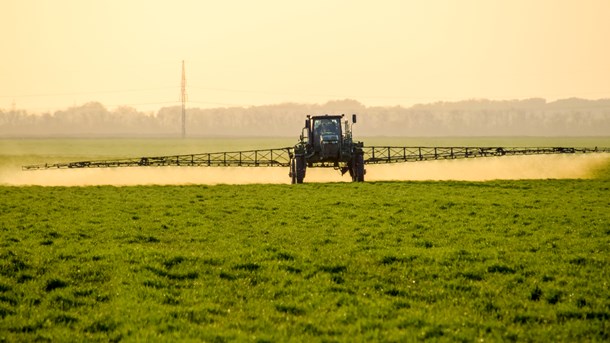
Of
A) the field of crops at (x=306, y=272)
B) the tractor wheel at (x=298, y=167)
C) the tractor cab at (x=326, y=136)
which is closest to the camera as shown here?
the field of crops at (x=306, y=272)

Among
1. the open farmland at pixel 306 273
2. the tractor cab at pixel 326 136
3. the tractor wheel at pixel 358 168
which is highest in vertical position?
the tractor cab at pixel 326 136

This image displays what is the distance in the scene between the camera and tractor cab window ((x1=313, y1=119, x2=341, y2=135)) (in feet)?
134

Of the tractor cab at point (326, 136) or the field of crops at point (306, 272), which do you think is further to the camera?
the tractor cab at point (326, 136)

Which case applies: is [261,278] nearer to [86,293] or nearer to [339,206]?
[86,293]

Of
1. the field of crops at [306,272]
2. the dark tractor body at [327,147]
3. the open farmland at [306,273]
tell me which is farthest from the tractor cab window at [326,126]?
the open farmland at [306,273]

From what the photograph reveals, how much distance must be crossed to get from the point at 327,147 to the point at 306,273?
89.0ft

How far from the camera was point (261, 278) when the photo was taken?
42.0 feet

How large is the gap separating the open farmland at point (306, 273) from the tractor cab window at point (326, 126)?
54.1 ft

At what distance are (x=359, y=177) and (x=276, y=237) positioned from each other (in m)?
23.6

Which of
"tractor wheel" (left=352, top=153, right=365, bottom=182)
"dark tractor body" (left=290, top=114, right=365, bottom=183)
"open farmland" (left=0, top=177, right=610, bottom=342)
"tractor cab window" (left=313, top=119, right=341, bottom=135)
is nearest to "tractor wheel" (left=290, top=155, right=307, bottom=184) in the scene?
"dark tractor body" (left=290, top=114, right=365, bottom=183)

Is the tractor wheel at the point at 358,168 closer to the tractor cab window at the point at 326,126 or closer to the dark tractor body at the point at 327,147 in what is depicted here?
the dark tractor body at the point at 327,147

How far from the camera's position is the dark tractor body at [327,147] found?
40031 mm

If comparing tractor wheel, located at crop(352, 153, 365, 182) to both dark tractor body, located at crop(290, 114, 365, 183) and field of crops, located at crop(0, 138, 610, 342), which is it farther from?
field of crops, located at crop(0, 138, 610, 342)

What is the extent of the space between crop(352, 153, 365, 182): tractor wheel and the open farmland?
15898 mm
